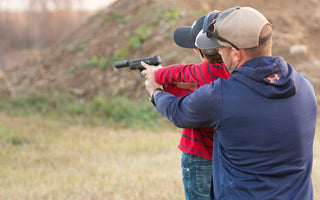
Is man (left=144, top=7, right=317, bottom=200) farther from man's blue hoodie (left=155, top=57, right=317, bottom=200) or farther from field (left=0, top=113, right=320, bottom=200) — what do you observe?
field (left=0, top=113, right=320, bottom=200)

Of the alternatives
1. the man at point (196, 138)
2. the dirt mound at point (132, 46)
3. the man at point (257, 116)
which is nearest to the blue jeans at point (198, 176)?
the man at point (196, 138)

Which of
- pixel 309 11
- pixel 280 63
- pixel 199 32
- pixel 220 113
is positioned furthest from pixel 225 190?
pixel 309 11

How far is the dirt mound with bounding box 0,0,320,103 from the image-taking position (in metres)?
10.9

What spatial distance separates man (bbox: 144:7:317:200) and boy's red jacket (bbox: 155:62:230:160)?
0.38 m

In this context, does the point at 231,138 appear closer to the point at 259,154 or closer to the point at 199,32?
the point at 259,154

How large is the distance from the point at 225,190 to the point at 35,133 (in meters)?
7.42

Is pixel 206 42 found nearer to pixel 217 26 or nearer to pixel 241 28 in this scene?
pixel 217 26

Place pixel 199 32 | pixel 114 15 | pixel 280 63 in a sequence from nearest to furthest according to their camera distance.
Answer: pixel 280 63
pixel 199 32
pixel 114 15

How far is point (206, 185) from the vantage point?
2.36 meters

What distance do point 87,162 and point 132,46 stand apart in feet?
21.5

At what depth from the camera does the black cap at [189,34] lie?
7.89 feet

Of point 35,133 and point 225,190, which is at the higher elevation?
point 225,190

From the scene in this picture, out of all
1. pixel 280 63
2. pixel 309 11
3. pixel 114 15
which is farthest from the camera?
pixel 114 15

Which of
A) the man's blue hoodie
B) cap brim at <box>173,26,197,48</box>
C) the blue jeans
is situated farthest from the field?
the man's blue hoodie
